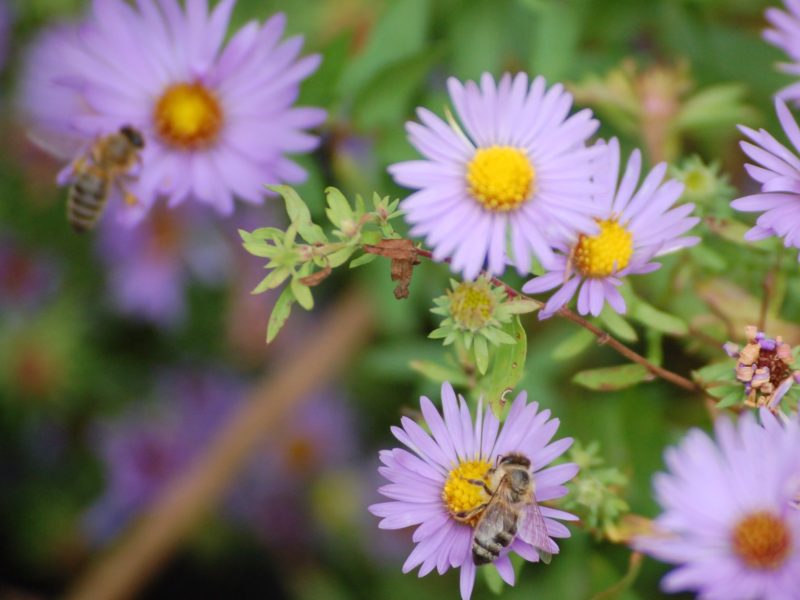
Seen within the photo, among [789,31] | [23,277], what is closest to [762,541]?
[789,31]

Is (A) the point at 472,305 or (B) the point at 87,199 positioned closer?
(A) the point at 472,305

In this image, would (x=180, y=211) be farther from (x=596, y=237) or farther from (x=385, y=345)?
(x=596, y=237)

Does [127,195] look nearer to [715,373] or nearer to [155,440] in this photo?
[715,373]

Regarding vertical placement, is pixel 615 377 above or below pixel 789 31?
below

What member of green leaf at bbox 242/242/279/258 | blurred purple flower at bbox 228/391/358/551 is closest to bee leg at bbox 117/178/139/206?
green leaf at bbox 242/242/279/258

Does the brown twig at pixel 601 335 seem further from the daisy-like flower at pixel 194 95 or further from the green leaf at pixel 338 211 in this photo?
the daisy-like flower at pixel 194 95

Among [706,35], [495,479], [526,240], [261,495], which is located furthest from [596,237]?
[261,495]

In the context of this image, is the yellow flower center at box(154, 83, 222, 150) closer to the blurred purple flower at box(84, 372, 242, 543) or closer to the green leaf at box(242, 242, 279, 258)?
the green leaf at box(242, 242, 279, 258)
